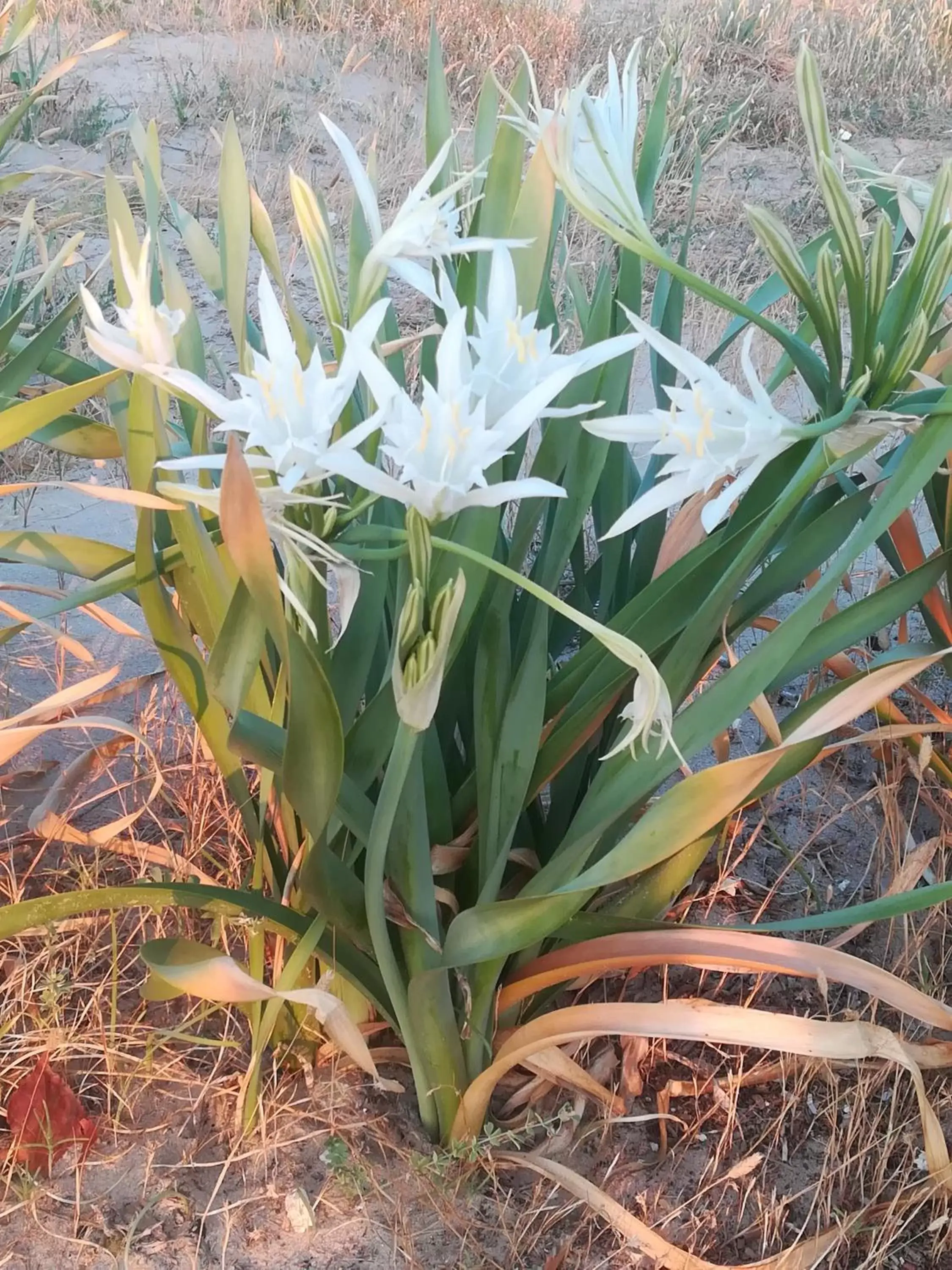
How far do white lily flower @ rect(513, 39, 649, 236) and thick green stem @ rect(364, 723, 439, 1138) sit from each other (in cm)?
35

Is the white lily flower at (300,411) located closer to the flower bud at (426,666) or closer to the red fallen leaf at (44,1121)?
the flower bud at (426,666)

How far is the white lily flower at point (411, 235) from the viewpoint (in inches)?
24.6

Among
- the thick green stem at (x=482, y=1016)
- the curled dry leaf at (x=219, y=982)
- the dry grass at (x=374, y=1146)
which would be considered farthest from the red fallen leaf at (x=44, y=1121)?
the thick green stem at (x=482, y=1016)

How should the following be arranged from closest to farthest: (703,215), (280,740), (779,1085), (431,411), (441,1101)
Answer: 1. (431,411)
2. (280,740)
3. (441,1101)
4. (779,1085)
5. (703,215)

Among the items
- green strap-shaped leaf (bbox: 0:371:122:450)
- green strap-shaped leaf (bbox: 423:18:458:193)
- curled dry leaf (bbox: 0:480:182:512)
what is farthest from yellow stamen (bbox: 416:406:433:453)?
green strap-shaped leaf (bbox: 423:18:458:193)

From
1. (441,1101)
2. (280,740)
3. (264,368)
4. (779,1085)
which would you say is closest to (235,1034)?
(441,1101)

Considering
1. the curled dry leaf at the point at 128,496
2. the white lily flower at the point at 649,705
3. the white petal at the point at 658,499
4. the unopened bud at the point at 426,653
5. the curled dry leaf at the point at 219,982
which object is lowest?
the curled dry leaf at the point at 219,982

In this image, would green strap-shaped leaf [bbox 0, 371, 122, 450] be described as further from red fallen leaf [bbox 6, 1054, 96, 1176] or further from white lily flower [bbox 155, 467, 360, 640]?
red fallen leaf [bbox 6, 1054, 96, 1176]

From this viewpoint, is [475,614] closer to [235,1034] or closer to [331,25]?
[235,1034]

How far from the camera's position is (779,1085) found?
109 centimetres

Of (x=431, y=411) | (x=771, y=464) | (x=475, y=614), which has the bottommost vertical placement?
(x=475, y=614)

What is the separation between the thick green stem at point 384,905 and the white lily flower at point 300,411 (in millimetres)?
177

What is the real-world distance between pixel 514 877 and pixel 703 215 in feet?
10.8

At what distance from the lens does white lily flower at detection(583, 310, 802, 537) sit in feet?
1.97
